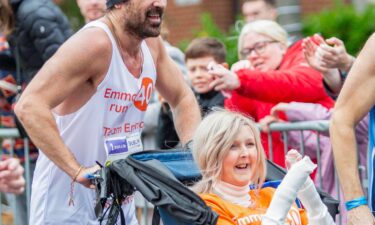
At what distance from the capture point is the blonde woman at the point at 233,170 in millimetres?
4719

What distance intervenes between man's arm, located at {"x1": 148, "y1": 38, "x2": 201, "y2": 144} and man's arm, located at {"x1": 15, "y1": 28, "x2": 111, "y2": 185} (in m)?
0.59

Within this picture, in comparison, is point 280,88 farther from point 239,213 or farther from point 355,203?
point 239,213

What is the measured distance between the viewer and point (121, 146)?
5332mm

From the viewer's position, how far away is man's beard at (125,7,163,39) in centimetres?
528

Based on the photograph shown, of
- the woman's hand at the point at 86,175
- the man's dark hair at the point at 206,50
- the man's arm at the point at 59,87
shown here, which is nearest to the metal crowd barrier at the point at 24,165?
the man's dark hair at the point at 206,50

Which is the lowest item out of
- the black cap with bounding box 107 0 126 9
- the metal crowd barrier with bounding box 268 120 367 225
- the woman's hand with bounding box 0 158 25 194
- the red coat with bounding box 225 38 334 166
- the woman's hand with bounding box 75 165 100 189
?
the metal crowd barrier with bounding box 268 120 367 225

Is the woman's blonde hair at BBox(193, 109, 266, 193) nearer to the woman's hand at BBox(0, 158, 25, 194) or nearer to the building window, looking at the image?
the woman's hand at BBox(0, 158, 25, 194)

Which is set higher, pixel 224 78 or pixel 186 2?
pixel 224 78

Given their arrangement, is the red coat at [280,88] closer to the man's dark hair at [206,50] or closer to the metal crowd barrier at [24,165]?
the man's dark hair at [206,50]

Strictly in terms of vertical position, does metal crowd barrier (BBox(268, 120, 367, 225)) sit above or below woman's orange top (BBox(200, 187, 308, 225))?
below

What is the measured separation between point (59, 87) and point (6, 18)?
82.6 inches

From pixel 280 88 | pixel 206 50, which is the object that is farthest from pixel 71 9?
pixel 280 88

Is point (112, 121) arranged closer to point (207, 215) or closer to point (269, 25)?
point (207, 215)

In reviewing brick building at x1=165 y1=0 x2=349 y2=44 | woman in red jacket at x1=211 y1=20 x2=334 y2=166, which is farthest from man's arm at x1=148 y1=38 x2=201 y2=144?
brick building at x1=165 y1=0 x2=349 y2=44
